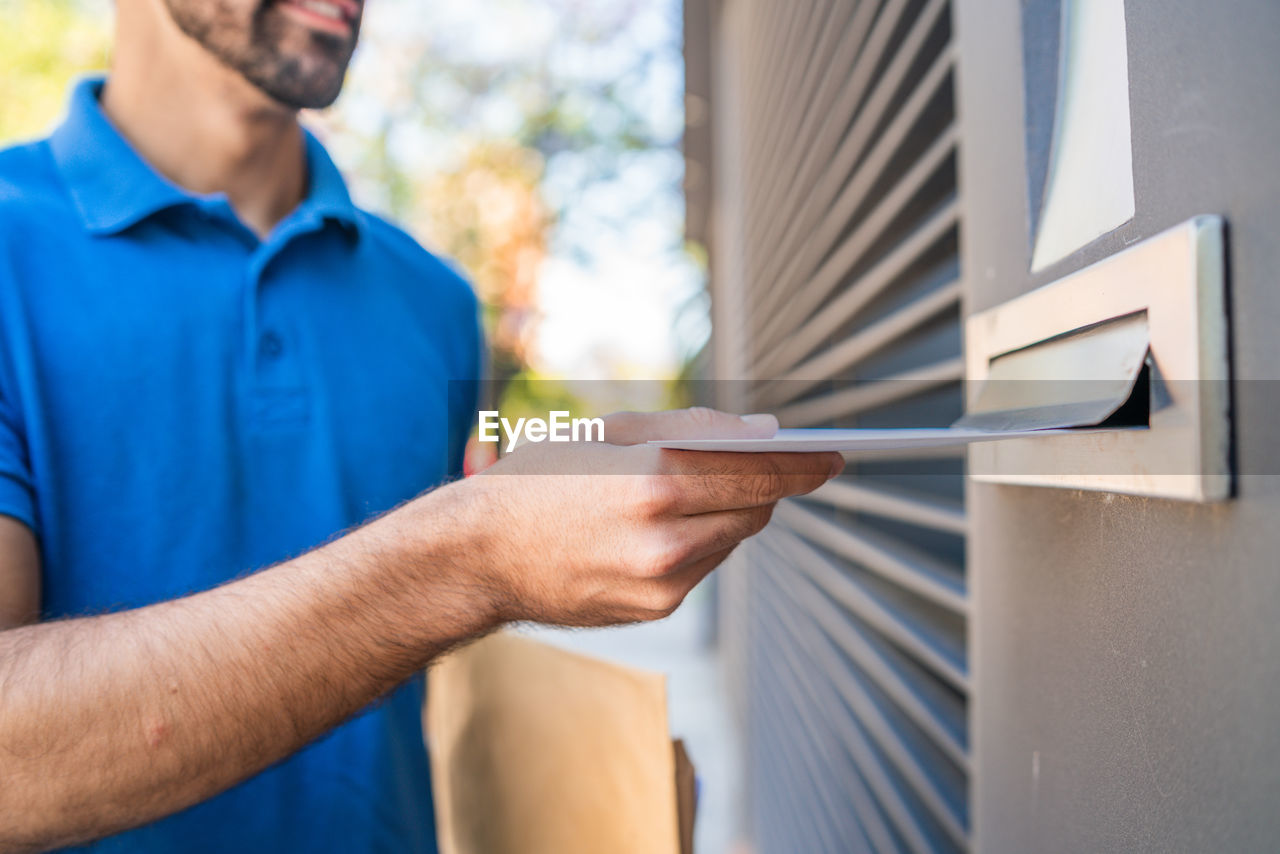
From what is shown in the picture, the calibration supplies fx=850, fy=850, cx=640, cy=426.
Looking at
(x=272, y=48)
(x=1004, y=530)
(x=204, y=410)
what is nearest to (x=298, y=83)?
(x=272, y=48)

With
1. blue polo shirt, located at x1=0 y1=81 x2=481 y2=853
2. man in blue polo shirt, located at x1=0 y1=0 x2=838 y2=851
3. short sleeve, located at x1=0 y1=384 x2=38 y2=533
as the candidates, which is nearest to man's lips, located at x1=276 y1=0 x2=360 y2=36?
man in blue polo shirt, located at x1=0 y1=0 x2=838 y2=851

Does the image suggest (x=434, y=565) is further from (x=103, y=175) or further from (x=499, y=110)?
(x=499, y=110)

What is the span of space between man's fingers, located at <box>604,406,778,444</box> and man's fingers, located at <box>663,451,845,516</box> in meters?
0.02

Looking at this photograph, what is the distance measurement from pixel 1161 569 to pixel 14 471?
1.21 metres

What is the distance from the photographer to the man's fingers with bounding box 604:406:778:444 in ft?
2.29

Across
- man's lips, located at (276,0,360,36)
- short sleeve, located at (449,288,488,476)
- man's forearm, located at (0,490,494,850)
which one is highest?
man's lips, located at (276,0,360,36)

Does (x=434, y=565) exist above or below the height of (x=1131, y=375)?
below

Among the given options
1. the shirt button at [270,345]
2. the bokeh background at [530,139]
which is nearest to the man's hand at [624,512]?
the shirt button at [270,345]

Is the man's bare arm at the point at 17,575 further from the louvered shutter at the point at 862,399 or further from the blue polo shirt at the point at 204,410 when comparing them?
the louvered shutter at the point at 862,399

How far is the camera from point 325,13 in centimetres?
148

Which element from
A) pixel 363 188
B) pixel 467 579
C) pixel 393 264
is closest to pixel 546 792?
pixel 467 579

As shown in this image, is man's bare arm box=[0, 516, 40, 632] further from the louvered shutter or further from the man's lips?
the louvered shutter

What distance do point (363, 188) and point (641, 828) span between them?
11049 mm

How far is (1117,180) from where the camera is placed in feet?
1.92
